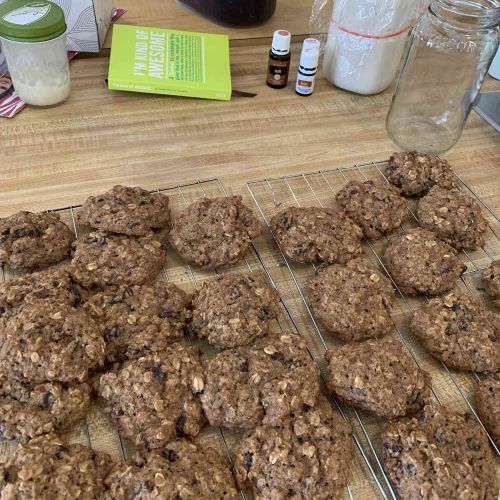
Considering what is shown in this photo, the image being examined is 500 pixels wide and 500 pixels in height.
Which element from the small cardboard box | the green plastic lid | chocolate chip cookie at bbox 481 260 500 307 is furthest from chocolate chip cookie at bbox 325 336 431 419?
the small cardboard box

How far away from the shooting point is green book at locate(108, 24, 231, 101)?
182 centimetres

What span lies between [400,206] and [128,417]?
3.11 ft

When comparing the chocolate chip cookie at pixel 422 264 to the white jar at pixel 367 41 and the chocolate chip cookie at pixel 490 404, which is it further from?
the white jar at pixel 367 41

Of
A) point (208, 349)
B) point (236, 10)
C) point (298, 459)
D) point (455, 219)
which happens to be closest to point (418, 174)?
point (455, 219)

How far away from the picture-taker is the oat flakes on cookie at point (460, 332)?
1178 millimetres

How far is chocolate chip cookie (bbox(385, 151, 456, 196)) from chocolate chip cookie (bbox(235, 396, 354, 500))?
0.84 m

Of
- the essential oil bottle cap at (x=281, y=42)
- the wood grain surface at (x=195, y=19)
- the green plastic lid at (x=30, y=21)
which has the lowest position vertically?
the wood grain surface at (x=195, y=19)

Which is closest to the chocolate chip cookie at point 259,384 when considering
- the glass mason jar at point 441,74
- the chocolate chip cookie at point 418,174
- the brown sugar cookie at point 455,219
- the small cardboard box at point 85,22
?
the brown sugar cookie at point 455,219

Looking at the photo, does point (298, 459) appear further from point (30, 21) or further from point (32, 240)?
point (30, 21)

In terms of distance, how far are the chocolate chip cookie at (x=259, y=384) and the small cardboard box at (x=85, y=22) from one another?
139 cm

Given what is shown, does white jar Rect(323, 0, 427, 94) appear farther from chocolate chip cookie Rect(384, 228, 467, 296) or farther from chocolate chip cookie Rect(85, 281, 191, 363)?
chocolate chip cookie Rect(85, 281, 191, 363)

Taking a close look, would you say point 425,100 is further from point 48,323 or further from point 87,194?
point 48,323

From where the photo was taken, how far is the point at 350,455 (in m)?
1.02

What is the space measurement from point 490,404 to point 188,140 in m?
1.20
